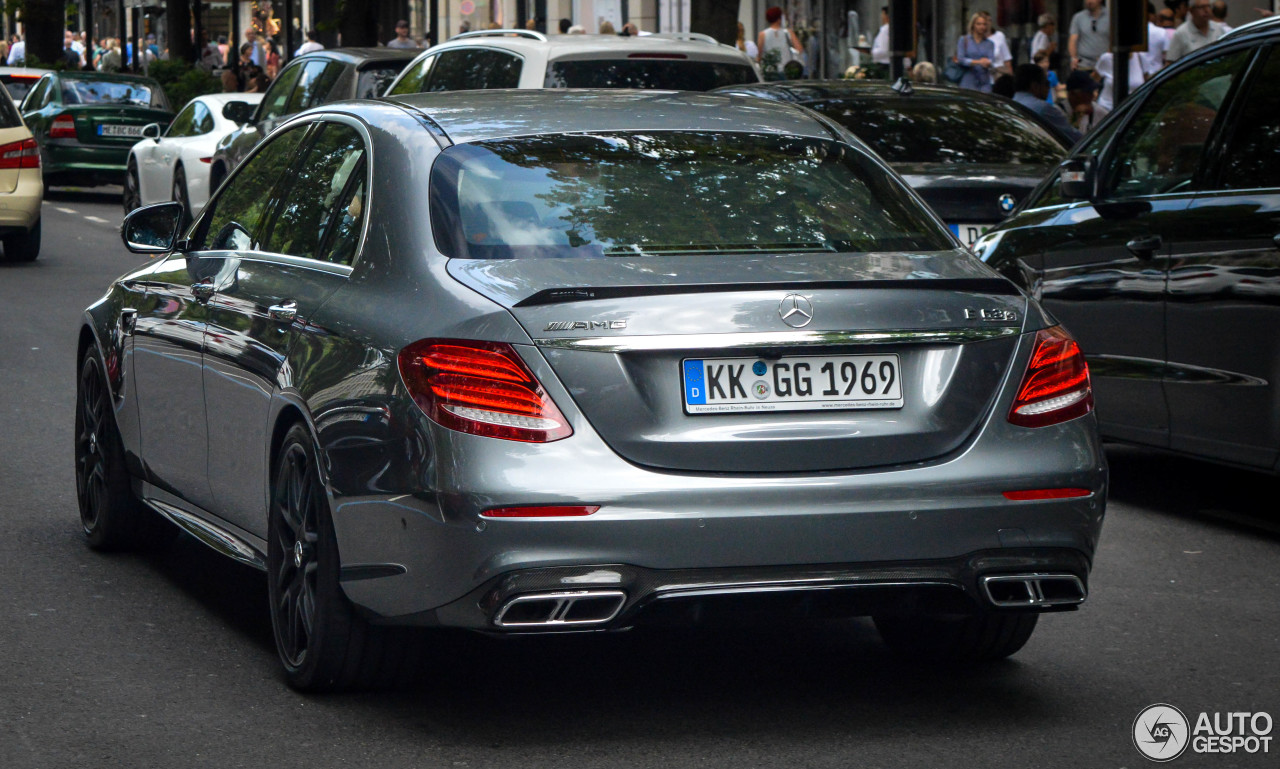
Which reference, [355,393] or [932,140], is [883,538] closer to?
[355,393]

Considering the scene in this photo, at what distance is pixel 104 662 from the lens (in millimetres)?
5738

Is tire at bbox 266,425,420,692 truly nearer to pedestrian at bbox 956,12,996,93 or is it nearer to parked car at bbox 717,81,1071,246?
parked car at bbox 717,81,1071,246

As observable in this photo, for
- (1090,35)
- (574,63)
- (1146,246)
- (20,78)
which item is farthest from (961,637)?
(20,78)

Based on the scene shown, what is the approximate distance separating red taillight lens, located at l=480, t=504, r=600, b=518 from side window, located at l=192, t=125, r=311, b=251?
1861mm

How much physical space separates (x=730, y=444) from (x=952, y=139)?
24.7 feet

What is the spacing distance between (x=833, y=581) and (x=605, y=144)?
135 cm

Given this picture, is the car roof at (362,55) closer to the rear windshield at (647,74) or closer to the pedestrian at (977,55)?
the rear windshield at (647,74)

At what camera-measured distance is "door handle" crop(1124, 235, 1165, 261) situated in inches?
308

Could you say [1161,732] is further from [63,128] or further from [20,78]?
[20,78]

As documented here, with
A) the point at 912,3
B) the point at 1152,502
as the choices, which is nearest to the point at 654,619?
the point at 1152,502

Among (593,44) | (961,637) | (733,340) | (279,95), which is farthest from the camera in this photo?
(279,95)

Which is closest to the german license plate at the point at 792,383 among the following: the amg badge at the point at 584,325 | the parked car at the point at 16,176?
the amg badge at the point at 584,325

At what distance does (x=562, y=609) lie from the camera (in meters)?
Result: 4.70

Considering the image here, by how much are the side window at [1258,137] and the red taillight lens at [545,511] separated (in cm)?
363
